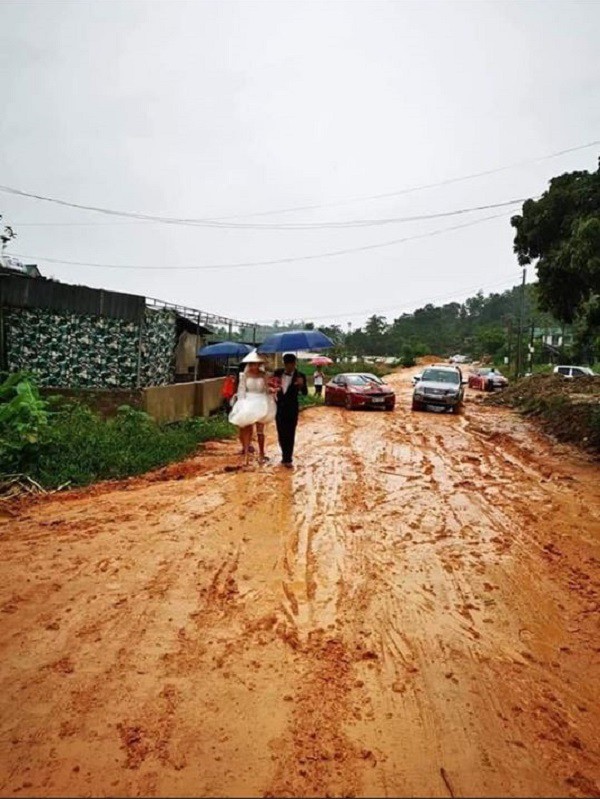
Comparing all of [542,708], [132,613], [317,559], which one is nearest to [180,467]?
[317,559]

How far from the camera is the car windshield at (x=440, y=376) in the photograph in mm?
20381

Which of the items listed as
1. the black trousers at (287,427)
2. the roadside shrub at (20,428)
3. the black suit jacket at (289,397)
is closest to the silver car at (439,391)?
the black trousers at (287,427)

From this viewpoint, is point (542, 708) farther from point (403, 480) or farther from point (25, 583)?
point (403, 480)

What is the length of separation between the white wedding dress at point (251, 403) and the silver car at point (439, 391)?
12170mm

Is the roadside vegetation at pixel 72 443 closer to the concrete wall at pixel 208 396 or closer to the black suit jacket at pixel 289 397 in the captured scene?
the black suit jacket at pixel 289 397

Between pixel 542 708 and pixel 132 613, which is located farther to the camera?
pixel 132 613

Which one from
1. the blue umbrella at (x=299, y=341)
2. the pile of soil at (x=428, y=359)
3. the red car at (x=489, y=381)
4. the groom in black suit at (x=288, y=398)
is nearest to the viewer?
the groom in black suit at (x=288, y=398)

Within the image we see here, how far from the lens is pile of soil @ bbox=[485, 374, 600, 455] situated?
12.9 m

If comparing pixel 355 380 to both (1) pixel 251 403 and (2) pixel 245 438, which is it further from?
(1) pixel 251 403

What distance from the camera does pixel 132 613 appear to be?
401cm

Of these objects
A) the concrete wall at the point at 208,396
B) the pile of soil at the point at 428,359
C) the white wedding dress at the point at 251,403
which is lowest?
the concrete wall at the point at 208,396

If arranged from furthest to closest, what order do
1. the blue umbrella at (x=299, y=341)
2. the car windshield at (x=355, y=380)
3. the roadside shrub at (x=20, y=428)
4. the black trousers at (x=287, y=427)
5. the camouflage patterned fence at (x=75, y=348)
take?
the car windshield at (x=355, y=380) < the camouflage patterned fence at (x=75, y=348) < the blue umbrella at (x=299, y=341) < the black trousers at (x=287, y=427) < the roadside shrub at (x=20, y=428)

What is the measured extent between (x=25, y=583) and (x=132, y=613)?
3.88ft

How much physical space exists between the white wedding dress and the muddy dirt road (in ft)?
4.81
